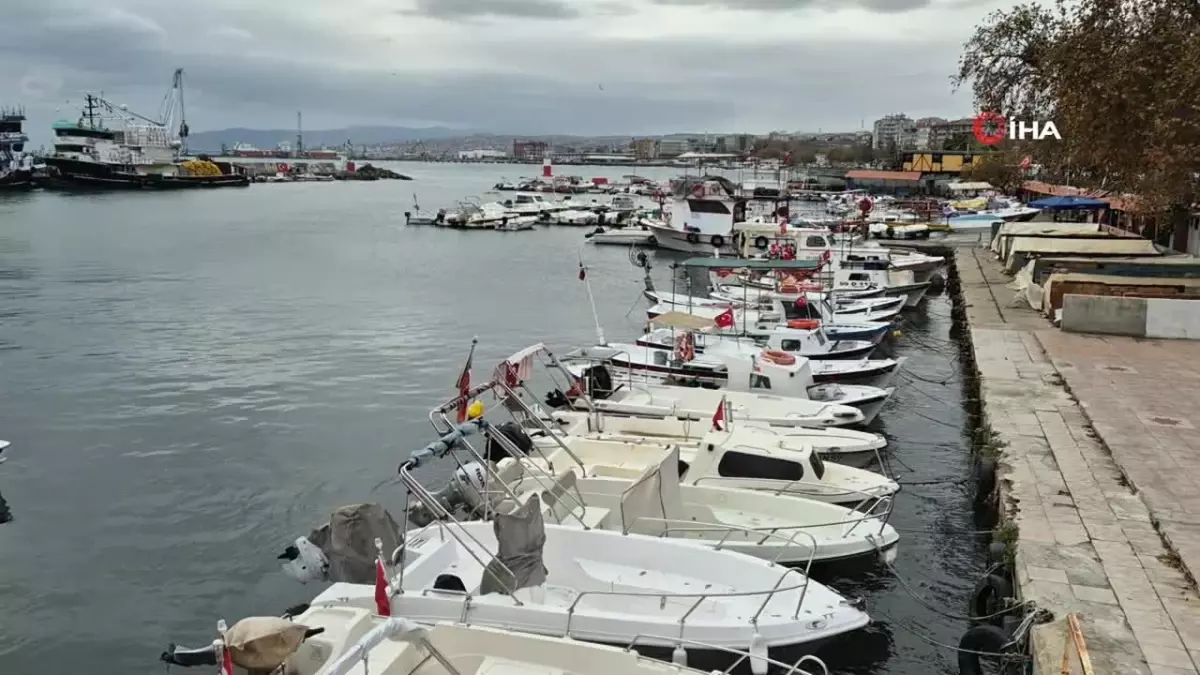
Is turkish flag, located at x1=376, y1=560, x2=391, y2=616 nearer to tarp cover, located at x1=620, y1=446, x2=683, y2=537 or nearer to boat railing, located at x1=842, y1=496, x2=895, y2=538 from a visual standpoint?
tarp cover, located at x1=620, y1=446, x2=683, y2=537

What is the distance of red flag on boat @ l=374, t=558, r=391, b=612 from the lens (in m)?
9.98

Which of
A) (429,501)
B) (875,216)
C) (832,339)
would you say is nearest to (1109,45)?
(832,339)

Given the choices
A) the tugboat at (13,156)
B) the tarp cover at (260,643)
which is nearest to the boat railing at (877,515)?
the tarp cover at (260,643)

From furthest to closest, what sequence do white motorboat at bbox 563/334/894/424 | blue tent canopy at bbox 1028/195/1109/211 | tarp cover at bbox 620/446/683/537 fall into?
blue tent canopy at bbox 1028/195/1109/211 < white motorboat at bbox 563/334/894/424 < tarp cover at bbox 620/446/683/537

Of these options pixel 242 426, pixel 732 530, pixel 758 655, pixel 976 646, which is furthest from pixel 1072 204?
pixel 758 655

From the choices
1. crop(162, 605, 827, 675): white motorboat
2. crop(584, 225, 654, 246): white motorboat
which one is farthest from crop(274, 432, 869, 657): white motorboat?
crop(584, 225, 654, 246): white motorboat

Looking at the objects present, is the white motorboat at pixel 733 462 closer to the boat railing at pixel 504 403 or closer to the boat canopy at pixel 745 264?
the boat railing at pixel 504 403

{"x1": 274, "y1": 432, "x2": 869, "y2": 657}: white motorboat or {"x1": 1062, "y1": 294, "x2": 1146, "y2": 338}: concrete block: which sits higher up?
{"x1": 1062, "y1": 294, "x2": 1146, "y2": 338}: concrete block

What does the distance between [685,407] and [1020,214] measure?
55.5 meters

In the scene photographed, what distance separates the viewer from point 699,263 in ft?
105

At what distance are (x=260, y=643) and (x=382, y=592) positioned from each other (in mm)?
1776

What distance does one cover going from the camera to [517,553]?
34.7ft

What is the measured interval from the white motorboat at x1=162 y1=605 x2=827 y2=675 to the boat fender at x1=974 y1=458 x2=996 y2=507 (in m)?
8.03

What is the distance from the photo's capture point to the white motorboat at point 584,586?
34.0 ft
